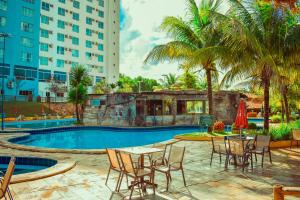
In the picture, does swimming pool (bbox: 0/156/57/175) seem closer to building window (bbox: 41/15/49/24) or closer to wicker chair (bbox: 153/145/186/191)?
wicker chair (bbox: 153/145/186/191)

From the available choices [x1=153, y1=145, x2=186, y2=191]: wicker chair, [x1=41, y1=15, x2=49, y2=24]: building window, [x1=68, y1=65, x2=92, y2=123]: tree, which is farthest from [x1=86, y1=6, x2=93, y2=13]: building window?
[x1=153, y1=145, x2=186, y2=191]: wicker chair

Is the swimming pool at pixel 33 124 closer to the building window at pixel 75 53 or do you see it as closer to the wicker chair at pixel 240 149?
the wicker chair at pixel 240 149

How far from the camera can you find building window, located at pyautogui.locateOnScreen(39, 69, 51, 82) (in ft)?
152

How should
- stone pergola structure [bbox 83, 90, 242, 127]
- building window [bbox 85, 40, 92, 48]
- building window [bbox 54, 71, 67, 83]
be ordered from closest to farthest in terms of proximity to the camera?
stone pergola structure [bbox 83, 90, 242, 127] → building window [bbox 54, 71, 67, 83] → building window [bbox 85, 40, 92, 48]

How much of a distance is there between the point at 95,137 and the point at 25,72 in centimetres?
2938

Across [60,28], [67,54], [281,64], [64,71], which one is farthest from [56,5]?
[281,64]

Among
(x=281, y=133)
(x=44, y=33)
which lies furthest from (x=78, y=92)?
(x=44, y=33)

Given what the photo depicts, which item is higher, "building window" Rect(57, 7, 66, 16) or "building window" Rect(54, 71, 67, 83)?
"building window" Rect(57, 7, 66, 16)

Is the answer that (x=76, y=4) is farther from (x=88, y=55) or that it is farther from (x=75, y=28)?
(x=88, y=55)

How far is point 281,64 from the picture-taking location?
12.5 metres

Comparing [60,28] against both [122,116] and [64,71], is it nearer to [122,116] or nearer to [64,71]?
[64,71]

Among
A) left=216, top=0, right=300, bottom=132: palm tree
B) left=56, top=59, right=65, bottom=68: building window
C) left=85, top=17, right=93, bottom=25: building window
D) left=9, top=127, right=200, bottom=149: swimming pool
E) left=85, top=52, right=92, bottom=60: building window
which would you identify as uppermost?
left=85, top=17, right=93, bottom=25: building window

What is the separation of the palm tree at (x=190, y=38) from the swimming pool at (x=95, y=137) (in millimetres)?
5284

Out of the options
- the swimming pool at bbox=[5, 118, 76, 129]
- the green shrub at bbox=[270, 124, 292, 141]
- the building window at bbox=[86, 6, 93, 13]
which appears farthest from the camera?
the building window at bbox=[86, 6, 93, 13]
